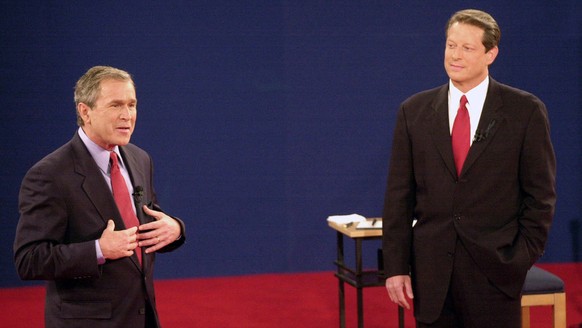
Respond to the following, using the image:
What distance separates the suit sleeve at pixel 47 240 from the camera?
7.89 ft

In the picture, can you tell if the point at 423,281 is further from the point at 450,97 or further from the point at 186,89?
the point at 186,89

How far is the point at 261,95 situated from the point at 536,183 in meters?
3.88

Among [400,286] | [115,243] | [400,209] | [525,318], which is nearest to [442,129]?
[400,209]

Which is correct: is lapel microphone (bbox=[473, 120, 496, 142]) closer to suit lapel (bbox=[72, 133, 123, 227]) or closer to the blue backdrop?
suit lapel (bbox=[72, 133, 123, 227])

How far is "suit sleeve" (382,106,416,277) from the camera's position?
9.18ft

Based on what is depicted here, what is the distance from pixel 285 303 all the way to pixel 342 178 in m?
1.35

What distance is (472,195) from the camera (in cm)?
270

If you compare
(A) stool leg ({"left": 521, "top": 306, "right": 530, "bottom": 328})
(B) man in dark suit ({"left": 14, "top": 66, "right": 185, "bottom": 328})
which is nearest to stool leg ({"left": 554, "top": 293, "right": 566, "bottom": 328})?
(A) stool leg ({"left": 521, "top": 306, "right": 530, "bottom": 328})

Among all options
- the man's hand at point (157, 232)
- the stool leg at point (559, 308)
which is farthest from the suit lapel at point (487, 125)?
the stool leg at point (559, 308)

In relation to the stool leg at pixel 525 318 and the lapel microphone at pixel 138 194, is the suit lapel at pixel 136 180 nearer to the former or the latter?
the lapel microphone at pixel 138 194

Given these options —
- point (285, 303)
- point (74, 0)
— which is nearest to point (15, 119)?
point (74, 0)

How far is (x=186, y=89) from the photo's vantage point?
6273 mm

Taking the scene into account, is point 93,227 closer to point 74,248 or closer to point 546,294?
point 74,248

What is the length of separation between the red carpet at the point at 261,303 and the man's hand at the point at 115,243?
2.69 m
